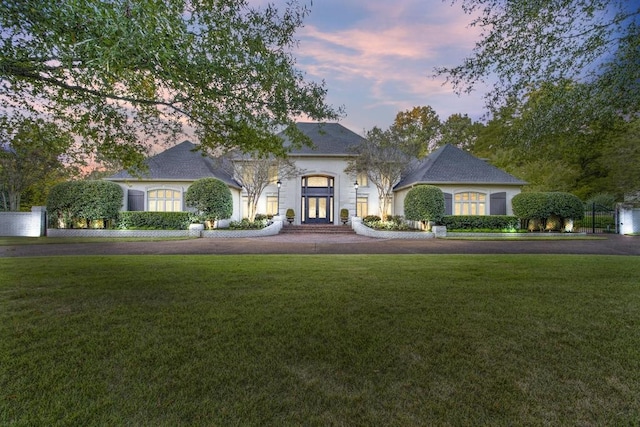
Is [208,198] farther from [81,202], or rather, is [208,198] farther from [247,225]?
[81,202]

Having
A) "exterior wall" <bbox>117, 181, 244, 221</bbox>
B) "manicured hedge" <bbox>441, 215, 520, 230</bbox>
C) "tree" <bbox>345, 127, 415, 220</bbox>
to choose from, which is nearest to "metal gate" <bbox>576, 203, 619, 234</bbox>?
"manicured hedge" <bbox>441, 215, 520, 230</bbox>

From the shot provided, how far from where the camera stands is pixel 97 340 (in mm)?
3457

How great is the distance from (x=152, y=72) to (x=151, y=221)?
53.9 ft

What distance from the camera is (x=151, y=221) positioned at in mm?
18875

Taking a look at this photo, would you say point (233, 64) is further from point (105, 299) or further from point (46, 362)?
point (46, 362)

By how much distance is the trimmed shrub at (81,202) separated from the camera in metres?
17.7

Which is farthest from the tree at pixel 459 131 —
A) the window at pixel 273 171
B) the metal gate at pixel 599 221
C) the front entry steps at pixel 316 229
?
the window at pixel 273 171

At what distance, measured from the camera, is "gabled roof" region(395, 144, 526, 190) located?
2030 cm

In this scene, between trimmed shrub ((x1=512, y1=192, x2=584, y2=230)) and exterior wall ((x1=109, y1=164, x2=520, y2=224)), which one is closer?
trimmed shrub ((x1=512, y1=192, x2=584, y2=230))

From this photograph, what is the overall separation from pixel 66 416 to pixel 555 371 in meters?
3.98

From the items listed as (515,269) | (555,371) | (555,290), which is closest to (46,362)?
(555,371)

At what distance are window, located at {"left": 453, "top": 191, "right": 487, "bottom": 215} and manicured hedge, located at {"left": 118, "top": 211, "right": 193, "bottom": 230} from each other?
56.6 ft

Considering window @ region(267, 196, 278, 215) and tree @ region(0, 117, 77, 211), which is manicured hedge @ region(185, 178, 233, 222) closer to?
window @ region(267, 196, 278, 215)

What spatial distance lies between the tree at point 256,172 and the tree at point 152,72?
12993 mm
